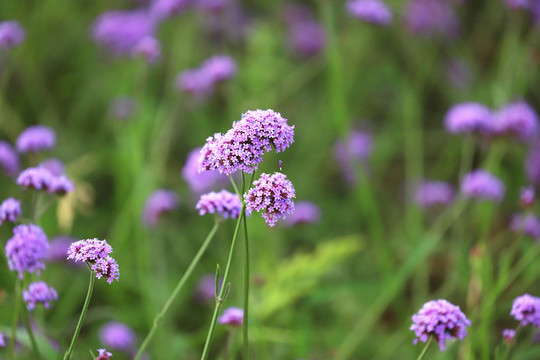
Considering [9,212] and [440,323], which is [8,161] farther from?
[440,323]

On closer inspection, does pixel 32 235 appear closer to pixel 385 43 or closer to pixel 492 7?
pixel 385 43

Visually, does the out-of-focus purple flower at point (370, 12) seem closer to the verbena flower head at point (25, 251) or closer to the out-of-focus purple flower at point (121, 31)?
the out-of-focus purple flower at point (121, 31)

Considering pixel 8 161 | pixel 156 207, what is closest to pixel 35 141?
pixel 8 161

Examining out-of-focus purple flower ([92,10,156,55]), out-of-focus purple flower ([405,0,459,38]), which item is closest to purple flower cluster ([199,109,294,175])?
out-of-focus purple flower ([92,10,156,55])

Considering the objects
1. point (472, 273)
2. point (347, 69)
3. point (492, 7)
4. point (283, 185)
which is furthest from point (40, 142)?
point (492, 7)

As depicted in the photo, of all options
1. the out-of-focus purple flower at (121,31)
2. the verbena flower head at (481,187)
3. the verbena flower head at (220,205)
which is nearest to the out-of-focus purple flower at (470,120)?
the verbena flower head at (481,187)

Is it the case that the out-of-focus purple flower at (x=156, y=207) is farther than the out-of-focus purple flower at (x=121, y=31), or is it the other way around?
the out-of-focus purple flower at (x=121, y=31)
